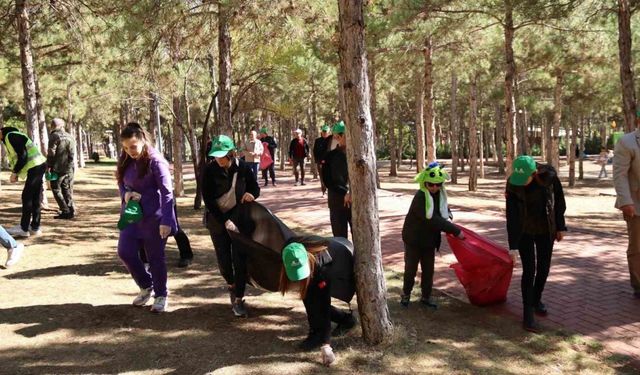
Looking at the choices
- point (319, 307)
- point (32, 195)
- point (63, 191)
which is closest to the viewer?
point (319, 307)

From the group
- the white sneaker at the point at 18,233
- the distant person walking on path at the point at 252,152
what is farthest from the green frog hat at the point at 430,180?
the distant person walking on path at the point at 252,152

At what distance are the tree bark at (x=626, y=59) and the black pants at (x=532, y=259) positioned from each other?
6.75m

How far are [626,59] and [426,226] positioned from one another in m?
7.72

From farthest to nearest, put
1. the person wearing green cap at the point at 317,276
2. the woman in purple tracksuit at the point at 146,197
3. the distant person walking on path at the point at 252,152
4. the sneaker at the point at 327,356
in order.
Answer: the distant person walking on path at the point at 252,152
the woman in purple tracksuit at the point at 146,197
the sneaker at the point at 327,356
the person wearing green cap at the point at 317,276

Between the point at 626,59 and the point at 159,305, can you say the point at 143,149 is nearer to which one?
the point at 159,305

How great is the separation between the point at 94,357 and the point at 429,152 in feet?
41.3

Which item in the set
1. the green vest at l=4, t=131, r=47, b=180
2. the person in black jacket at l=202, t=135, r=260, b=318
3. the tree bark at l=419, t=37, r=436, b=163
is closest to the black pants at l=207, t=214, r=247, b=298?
the person in black jacket at l=202, t=135, r=260, b=318

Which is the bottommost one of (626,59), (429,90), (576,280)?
(576,280)

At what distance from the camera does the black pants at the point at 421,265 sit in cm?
469

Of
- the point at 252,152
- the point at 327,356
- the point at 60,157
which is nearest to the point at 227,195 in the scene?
the point at 327,356

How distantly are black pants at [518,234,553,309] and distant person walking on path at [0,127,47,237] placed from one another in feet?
21.6

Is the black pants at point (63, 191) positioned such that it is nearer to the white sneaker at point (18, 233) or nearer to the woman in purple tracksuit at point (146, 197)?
the white sneaker at point (18, 233)

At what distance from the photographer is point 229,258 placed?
15.2 feet

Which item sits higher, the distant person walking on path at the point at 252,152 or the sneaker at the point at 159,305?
the distant person walking on path at the point at 252,152
